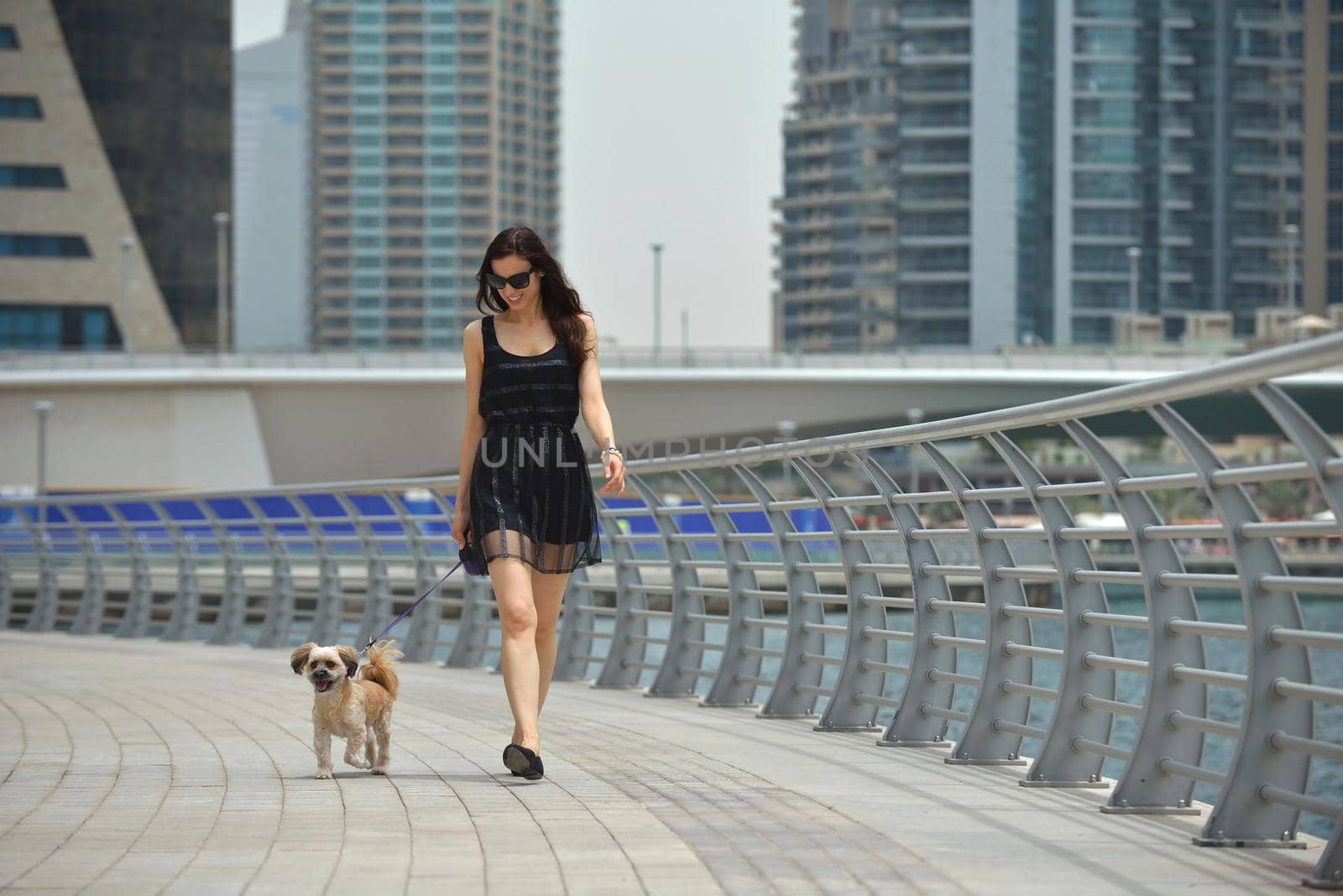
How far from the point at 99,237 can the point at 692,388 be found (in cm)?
3779

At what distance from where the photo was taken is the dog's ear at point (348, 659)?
665 centimetres

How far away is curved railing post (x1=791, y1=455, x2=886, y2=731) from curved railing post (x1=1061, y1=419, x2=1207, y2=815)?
9.14 ft

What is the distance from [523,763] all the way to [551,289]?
63.6 inches

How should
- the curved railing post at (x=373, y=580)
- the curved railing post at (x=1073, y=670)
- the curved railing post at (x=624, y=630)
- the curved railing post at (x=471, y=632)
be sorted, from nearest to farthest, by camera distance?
1. the curved railing post at (x=1073, y=670)
2. the curved railing post at (x=624, y=630)
3. the curved railing post at (x=471, y=632)
4. the curved railing post at (x=373, y=580)

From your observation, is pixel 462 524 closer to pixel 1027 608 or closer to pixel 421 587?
pixel 1027 608

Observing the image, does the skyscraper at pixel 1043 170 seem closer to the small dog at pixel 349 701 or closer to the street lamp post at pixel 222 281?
the street lamp post at pixel 222 281

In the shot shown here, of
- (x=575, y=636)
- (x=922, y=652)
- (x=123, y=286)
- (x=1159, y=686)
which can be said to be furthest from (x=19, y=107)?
(x=1159, y=686)

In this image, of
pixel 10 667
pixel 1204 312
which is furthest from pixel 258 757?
pixel 1204 312

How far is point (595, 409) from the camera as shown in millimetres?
6785

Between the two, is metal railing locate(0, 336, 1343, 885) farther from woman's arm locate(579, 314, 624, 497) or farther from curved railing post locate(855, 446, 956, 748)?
woman's arm locate(579, 314, 624, 497)

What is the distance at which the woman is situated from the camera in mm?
6727

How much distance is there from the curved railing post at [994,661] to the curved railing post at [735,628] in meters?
3.06

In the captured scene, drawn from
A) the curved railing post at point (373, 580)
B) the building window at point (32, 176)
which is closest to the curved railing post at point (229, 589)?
the curved railing post at point (373, 580)

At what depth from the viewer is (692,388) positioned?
187 feet
